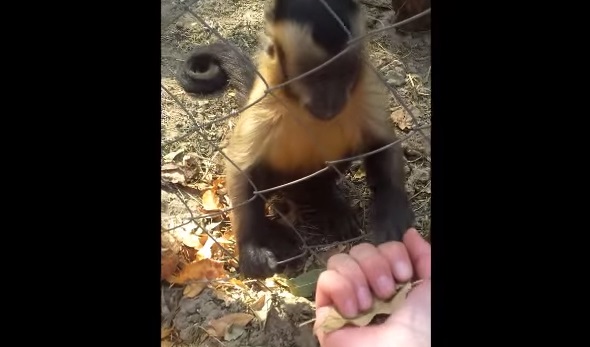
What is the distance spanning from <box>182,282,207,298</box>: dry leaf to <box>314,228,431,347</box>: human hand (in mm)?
345

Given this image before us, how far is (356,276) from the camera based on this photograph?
163 cm

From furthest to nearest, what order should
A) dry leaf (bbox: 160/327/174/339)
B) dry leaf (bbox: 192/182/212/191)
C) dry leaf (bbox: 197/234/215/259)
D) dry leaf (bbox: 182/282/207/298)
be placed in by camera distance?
dry leaf (bbox: 192/182/212/191) → dry leaf (bbox: 197/234/215/259) → dry leaf (bbox: 182/282/207/298) → dry leaf (bbox: 160/327/174/339)

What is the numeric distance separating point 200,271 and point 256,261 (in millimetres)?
178

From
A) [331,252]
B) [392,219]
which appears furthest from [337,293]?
[392,219]

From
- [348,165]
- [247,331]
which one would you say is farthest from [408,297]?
[348,165]

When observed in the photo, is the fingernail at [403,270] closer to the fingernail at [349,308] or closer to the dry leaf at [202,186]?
the fingernail at [349,308]

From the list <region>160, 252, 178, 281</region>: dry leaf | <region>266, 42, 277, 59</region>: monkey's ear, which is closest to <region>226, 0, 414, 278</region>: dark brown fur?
<region>266, 42, 277, 59</region>: monkey's ear

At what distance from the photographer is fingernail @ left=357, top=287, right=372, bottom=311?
1.58 m

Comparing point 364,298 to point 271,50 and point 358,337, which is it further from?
point 271,50

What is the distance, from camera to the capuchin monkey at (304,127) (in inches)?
72.5

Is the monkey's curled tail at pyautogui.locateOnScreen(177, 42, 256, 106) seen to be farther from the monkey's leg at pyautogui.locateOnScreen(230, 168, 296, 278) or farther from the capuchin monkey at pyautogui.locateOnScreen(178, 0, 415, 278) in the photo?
the monkey's leg at pyautogui.locateOnScreen(230, 168, 296, 278)

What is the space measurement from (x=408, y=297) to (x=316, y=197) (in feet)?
2.17

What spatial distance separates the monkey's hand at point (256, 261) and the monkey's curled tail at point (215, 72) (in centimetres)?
46
